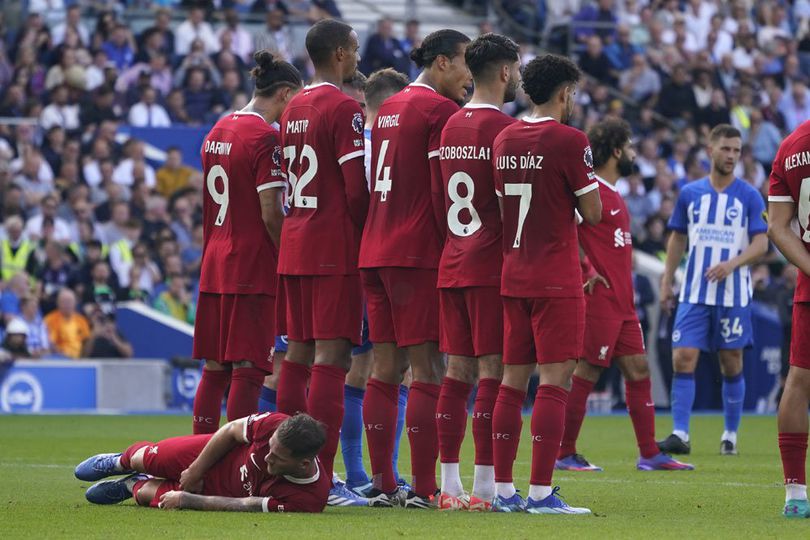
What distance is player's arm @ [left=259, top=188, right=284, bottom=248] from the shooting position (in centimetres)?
930

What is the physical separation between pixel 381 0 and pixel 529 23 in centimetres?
264

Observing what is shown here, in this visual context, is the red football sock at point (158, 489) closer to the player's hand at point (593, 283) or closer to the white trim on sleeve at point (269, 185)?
the white trim on sleeve at point (269, 185)

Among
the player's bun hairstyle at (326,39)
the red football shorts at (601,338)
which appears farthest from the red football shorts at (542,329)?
the red football shorts at (601,338)

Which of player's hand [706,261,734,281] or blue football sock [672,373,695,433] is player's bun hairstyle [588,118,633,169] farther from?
blue football sock [672,373,695,433]

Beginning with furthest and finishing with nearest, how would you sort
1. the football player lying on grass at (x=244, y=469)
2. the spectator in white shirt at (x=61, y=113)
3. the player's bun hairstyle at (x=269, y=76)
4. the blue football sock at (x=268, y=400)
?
1. the spectator in white shirt at (x=61, y=113)
2. the blue football sock at (x=268, y=400)
3. the player's bun hairstyle at (x=269, y=76)
4. the football player lying on grass at (x=244, y=469)

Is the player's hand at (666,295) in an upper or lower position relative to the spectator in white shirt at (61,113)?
lower

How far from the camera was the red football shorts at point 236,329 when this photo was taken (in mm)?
9398

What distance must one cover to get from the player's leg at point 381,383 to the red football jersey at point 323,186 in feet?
0.67

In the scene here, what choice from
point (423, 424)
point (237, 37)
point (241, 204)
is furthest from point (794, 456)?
point (237, 37)

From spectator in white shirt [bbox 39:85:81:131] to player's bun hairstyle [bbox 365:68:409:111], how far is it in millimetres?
12461

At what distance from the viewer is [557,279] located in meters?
8.40

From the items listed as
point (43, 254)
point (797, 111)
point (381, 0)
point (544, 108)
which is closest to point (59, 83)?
point (43, 254)

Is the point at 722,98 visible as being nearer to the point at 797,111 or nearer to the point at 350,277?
the point at 797,111

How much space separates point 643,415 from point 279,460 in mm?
4639
